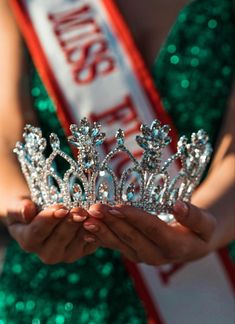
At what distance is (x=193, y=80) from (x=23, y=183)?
0.34 metres

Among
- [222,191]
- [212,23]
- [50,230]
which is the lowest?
[222,191]

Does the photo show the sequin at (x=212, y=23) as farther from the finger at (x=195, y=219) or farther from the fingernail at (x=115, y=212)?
the fingernail at (x=115, y=212)

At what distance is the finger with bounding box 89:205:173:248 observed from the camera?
4.14 feet

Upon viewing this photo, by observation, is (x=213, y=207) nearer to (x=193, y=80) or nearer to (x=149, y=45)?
(x=193, y=80)

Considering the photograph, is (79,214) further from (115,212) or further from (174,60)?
(174,60)

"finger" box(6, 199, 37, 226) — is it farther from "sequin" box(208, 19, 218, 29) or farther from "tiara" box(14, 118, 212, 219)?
"sequin" box(208, 19, 218, 29)

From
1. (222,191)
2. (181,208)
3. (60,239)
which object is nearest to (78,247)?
(60,239)

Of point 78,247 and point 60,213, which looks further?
point 78,247

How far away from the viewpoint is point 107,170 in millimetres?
1378

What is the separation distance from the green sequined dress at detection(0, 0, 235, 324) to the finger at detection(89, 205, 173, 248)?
22 cm

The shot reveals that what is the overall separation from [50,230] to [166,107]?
437 millimetres

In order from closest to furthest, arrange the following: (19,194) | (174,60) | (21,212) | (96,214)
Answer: (96,214)
(21,212)
(19,194)
(174,60)

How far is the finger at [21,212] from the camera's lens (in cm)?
134

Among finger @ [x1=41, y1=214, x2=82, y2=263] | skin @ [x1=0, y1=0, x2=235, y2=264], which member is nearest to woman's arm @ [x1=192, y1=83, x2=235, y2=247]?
skin @ [x1=0, y1=0, x2=235, y2=264]
